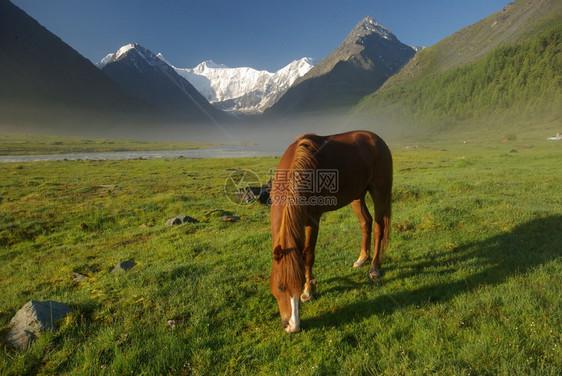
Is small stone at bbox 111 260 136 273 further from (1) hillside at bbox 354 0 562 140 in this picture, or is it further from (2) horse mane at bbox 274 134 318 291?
(1) hillside at bbox 354 0 562 140

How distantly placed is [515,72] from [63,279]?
21219cm

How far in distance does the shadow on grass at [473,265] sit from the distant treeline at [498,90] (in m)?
161

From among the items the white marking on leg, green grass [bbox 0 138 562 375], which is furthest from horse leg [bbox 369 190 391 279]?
the white marking on leg

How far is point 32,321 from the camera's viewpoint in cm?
441

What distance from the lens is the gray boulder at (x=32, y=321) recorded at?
4.20 m

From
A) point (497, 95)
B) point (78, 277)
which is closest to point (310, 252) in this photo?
point (78, 277)

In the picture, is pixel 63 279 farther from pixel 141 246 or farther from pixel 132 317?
pixel 132 317

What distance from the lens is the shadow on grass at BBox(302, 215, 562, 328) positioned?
16.2 feet

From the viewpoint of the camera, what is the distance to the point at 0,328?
4539 millimetres

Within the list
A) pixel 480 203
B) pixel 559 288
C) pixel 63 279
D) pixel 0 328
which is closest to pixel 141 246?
pixel 63 279

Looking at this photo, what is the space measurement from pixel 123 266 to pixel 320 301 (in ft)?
18.4

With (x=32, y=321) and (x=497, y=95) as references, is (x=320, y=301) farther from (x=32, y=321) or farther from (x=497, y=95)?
(x=497, y=95)

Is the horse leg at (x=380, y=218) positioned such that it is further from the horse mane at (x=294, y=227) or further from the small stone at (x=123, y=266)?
the small stone at (x=123, y=266)

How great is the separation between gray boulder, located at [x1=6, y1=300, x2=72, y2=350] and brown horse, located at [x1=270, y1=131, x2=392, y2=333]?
388 centimetres
